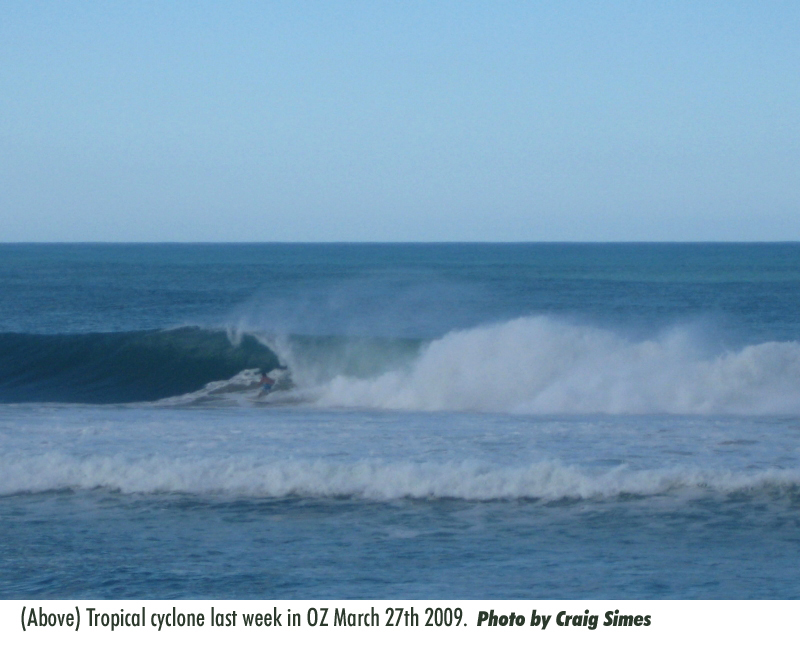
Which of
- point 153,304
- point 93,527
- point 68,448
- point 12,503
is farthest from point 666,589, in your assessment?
point 153,304

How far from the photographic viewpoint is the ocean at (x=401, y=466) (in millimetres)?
6938

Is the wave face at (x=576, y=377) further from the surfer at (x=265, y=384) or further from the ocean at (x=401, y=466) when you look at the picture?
the surfer at (x=265, y=384)

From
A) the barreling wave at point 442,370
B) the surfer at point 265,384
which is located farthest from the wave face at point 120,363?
the surfer at point 265,384

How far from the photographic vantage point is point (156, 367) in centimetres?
2006

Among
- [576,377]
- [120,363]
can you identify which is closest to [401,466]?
[576,377]

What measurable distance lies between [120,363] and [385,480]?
517 inches

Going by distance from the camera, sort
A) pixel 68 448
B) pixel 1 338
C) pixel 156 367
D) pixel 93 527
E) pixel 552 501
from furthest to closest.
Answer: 1. pixel 1 338
2. pixel 156 367
3. pixel 68 448
4. pixel 552 501
5. pixel 93 527

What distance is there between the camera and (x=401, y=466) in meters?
9.60

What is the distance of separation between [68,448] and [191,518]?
119 inches

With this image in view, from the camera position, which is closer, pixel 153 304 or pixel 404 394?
pixel 404 394

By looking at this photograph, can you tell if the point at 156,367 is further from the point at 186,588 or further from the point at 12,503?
the point at 186,588

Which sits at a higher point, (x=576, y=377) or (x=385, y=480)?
(x=576, y=377)

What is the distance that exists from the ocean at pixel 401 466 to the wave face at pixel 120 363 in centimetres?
8

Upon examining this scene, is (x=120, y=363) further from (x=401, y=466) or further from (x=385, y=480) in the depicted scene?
(x=385, y=480)
